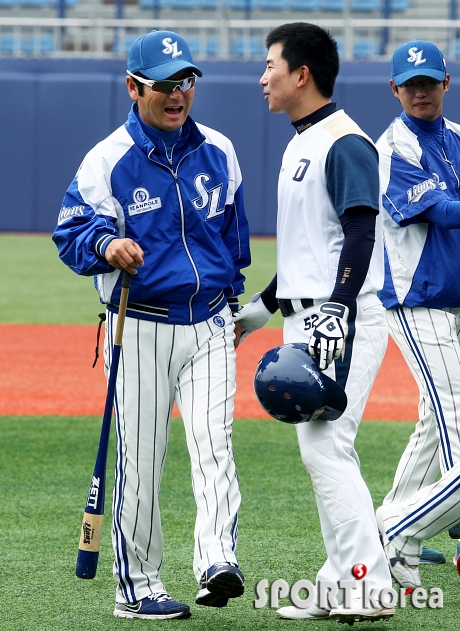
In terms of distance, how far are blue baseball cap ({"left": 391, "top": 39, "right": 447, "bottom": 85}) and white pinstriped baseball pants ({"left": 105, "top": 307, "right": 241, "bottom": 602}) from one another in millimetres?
1429

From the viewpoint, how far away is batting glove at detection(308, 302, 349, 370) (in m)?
3.06

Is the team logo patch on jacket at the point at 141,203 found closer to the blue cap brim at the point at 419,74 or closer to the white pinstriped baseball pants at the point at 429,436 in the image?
the white pinstriped baseball pants at the point at 429,436

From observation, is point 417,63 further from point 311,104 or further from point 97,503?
point 97,503

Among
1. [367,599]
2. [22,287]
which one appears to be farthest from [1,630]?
[22,287]

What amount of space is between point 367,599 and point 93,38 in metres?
21.0

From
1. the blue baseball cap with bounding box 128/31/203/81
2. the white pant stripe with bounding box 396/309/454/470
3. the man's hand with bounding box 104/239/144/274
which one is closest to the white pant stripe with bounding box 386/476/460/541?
the white pant stripe with bounding box 396/309/454/470

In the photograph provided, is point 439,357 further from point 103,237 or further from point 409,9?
point 409,9

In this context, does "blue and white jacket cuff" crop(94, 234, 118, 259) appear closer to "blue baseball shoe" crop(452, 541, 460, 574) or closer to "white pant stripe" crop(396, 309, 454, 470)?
"white pant stripe" crop(396, 309, 454, 470)

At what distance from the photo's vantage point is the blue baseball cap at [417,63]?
4.10 metres

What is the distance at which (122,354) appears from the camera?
3.55 meters

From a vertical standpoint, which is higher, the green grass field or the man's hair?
the man's hair

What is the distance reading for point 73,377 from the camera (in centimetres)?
897

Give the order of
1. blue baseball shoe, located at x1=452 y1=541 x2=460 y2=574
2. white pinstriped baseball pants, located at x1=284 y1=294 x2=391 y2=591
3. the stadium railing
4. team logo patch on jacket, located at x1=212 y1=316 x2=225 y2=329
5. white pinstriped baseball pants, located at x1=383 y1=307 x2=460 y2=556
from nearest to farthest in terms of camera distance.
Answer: white pinstriped baseball pants, located at x1=284 y1=294 x2=391 y2=591, white pinstriped baseball pants, located at x1=383 y1=307 x2=460 y2=556, team logo patch on jacket, located at x1=212 y1=316 x2=225 y2=329, blue baseball shoe, located at x1=452 y1=541 x2=460 y2=574, the stadium railing

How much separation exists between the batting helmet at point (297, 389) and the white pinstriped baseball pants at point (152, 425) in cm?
30
